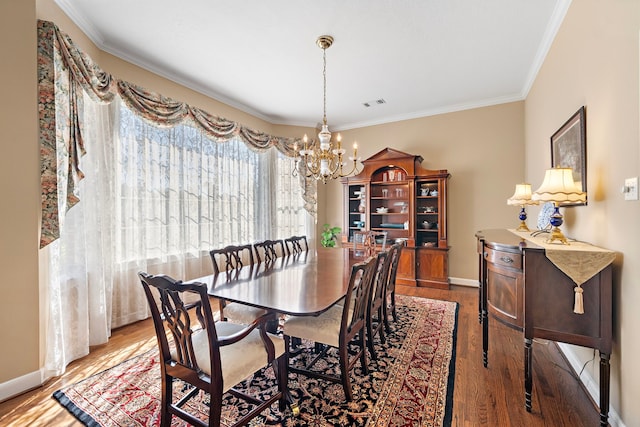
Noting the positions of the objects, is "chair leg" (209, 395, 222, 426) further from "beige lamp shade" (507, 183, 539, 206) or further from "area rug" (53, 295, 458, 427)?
"beige lamp shade" (507, 183, 539, 206)

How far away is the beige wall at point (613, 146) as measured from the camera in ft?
4.76

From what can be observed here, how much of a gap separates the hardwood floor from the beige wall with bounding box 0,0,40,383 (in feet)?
1.06

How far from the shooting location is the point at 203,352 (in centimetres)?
152

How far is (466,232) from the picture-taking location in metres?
4.54

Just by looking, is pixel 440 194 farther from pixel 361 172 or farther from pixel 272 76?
pixel 272 76

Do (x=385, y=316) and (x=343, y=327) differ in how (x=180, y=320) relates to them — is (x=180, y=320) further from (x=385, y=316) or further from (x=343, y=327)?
(x=385, y=316)

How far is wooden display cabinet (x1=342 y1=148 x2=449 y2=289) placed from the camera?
14.7 ft

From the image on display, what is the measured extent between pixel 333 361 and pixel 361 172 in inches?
139

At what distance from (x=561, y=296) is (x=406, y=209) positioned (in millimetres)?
3321

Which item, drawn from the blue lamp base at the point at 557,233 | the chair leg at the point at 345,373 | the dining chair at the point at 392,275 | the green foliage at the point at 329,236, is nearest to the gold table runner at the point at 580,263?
the blue lamp base at the point at 557,233

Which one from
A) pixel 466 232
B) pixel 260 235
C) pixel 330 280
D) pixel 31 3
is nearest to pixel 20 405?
pixel 330 280

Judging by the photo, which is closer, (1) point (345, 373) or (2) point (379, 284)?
(1) point (345, 373)

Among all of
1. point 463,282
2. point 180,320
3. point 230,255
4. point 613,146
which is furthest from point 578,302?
point 463,282

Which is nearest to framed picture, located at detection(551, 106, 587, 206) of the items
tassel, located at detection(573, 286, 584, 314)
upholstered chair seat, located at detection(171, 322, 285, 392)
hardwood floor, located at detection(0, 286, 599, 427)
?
tassel, located at detection(573, 286, 584, 314)
